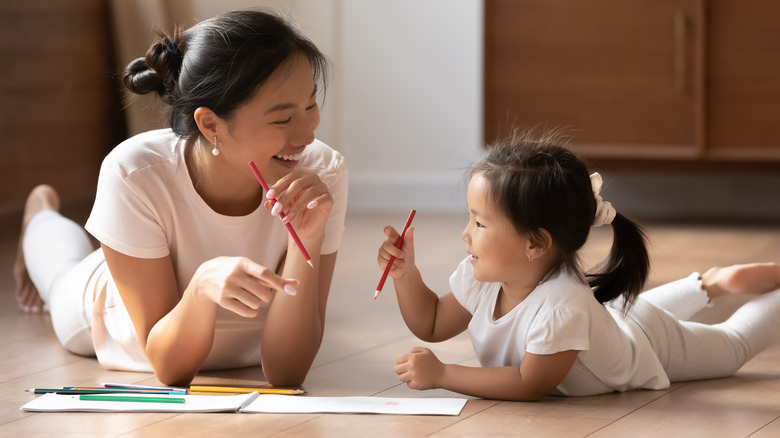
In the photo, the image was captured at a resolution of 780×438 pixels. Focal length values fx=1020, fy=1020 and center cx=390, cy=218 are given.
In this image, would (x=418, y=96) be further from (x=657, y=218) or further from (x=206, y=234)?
(x=206, y=234)

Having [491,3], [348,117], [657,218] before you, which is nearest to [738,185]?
[657,218]

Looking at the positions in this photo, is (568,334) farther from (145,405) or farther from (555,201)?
(145,405)

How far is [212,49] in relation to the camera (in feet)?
4.78

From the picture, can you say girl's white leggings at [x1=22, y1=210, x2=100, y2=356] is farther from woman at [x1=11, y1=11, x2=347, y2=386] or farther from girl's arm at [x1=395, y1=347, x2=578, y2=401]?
girl's arm at [x1=395, y1=347, x2=578, y2=401]

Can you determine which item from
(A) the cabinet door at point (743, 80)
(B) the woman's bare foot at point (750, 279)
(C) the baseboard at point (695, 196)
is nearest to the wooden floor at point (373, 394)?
(B) the woman's bare foot at point (750, 279)

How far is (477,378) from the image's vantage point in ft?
4.80

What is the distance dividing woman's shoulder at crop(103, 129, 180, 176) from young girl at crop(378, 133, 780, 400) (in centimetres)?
36

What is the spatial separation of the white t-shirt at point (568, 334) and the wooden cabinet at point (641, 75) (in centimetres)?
189

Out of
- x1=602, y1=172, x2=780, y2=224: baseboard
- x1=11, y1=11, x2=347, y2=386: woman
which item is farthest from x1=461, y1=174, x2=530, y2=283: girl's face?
x1=602, y1=172, x2=780, y2=224: baseboard

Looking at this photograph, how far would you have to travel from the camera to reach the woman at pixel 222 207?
1.45m

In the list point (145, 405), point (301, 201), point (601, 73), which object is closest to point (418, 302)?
point (301, 201)

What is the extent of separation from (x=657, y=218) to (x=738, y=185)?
0.34m

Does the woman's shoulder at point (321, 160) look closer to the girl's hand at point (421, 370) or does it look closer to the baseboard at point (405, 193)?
the girl's hand at point (421, 370)

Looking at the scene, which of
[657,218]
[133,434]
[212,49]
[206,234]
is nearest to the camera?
[133,434]
